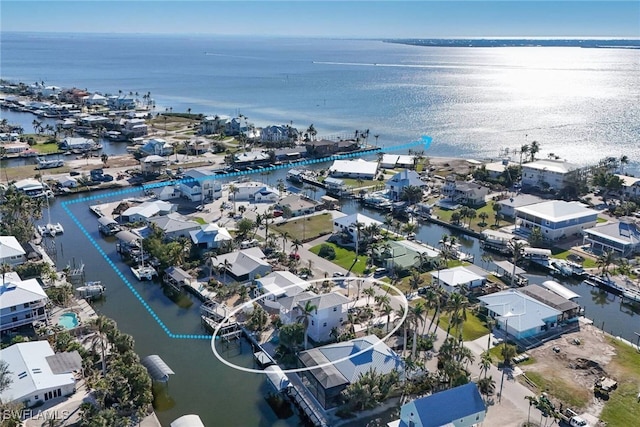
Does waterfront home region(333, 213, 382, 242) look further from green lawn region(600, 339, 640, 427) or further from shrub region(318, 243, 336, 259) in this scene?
green lawn region(600, 339, 640, 427)

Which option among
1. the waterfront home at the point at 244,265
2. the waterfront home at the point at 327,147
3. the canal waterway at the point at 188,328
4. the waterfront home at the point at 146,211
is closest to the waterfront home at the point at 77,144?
the canal waterway at the point at 188,328

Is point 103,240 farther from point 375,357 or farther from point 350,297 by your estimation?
point 375,357

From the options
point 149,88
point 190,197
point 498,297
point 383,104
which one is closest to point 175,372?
point 498,297

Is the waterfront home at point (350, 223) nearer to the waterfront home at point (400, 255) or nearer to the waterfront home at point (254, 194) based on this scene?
the waterfront home at point (400, 255)

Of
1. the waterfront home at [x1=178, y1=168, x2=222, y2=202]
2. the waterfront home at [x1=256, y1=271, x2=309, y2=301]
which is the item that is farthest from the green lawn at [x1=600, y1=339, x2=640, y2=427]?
the waterfront home at [x1=178, y1=168, x2=222, y2=202]

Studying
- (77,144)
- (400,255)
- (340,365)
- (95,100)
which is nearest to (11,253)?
(340,365)

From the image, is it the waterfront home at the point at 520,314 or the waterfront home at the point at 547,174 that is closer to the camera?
the waterfront home at the point at 520,314

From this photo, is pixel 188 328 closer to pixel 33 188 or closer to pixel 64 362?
pixel 64 362
